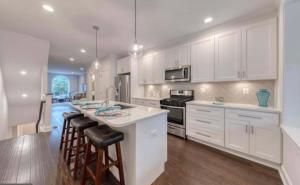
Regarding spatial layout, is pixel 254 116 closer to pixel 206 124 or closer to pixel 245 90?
pixel 245 90

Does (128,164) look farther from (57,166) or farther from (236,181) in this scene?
(236,181)

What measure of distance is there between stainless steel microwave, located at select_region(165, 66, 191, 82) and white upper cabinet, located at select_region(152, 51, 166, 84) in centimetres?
23

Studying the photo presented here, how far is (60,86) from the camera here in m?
12.7

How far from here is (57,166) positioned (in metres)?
2.08

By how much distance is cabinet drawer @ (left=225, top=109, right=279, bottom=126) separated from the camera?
6.55ft

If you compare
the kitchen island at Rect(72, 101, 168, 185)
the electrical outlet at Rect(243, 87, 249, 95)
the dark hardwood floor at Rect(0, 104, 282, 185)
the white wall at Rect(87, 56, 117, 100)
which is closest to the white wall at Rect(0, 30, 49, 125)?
the dark hardwood floor at Rect(0, 104, 282, 185)

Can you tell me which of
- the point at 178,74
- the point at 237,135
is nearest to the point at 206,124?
the point at 237,135

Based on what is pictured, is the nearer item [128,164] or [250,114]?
[128,164]

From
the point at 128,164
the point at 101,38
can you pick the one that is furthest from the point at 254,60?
the point at 101,38

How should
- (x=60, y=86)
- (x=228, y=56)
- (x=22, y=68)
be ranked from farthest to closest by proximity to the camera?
1. (x=60, y=86)
2. (x=22, y=68)
3. (x=228, y=56)

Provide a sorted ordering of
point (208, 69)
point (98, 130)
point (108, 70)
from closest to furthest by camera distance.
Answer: point (98, 130) → point (208, 69) → point (108, 70)

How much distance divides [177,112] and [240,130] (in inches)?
53.7

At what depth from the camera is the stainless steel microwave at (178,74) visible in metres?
3.39

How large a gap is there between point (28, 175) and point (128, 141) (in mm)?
1628
